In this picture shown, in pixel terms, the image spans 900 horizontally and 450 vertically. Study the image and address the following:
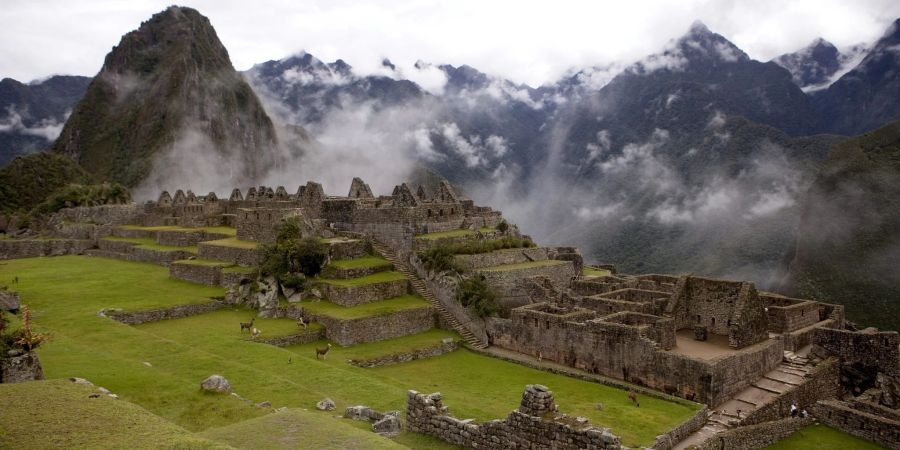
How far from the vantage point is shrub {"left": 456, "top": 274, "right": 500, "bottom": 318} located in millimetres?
23844

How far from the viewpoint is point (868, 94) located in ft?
209

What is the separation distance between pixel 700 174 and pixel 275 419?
61345 millimetres

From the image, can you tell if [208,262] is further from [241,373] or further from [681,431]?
[681,431]

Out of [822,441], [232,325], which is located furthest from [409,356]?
[822,441]

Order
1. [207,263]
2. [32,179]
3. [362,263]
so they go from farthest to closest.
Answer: [32,179] < [207,263] < [362,263]

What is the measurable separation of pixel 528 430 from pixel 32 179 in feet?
273

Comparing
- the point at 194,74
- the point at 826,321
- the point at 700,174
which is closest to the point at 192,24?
the point at 194,74

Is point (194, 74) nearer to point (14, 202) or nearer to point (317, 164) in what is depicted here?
point (317, 164)

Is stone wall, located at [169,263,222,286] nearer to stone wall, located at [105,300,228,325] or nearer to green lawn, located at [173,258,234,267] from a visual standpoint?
green lawn, located at [173,258,234,267]

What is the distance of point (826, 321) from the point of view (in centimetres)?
2406

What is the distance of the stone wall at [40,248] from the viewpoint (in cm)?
3825

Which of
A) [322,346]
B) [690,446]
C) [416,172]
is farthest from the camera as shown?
[416,172]

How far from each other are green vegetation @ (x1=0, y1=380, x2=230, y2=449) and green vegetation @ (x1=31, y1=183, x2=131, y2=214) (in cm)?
4905

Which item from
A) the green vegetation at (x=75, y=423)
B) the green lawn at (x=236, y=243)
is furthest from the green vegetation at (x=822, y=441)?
the green lawn at (x=236, y=243)
